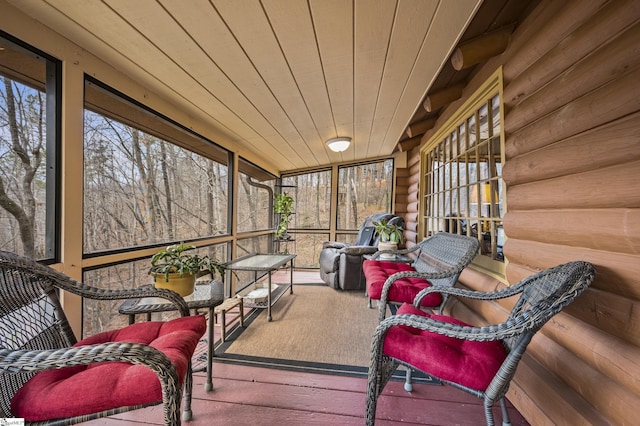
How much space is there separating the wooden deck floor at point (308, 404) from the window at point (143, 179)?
48.0 inches

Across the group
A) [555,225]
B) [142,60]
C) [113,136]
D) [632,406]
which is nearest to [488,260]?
[555,225]

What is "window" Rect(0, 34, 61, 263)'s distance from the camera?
4.00 ft

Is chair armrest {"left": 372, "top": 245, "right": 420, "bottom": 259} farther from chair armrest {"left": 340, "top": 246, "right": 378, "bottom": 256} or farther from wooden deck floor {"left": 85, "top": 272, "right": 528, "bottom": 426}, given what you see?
wooden deck floor {"left": 85, "top": 272, "right": 528, "bottom": 426}

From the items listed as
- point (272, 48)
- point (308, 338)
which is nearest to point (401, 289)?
point (308, 338)

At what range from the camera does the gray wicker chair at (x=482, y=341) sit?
871 mm

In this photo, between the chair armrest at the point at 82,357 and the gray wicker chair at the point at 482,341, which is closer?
the chair armrest at the point at 82,357

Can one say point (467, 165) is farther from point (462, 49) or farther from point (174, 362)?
point (174, 362)

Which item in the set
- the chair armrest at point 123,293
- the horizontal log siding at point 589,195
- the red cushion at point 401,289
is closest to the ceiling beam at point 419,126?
the horizontal log siding at point 589,195

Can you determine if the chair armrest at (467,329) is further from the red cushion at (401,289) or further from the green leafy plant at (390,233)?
the green leafy plant at (390,233)

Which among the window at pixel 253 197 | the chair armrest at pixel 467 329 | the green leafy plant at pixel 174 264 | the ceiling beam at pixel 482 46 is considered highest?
the ceiling beam at pixel 482 46

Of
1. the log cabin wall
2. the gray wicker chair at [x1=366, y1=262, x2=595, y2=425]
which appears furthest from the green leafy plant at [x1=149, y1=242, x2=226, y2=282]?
the log cabin wall

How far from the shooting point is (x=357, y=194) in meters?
5.09

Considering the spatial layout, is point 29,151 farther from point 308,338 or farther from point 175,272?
point 308,338

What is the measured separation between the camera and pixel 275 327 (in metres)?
2.37
